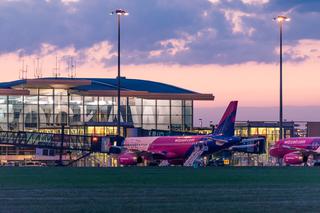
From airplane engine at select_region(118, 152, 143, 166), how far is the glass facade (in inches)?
1795

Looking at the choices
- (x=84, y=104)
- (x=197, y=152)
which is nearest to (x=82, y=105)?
(x=84, y=104)

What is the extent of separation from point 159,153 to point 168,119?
191 feet

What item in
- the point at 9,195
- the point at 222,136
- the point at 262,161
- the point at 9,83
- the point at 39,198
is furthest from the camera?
the point at 9,83

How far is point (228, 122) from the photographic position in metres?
121

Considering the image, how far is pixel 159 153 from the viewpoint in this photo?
127688mm

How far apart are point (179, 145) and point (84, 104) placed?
58127 millimetres

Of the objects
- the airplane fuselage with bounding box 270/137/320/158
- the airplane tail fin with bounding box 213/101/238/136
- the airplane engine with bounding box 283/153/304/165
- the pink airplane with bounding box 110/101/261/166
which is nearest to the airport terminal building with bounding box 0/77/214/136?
the pink airplane with bounding box 110/101/261/166

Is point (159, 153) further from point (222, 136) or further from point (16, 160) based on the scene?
point (16, 160)

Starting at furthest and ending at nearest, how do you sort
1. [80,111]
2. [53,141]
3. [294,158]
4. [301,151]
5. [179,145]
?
[80,111] < [53,141] < [179,145] < [301,151] < [294,158]

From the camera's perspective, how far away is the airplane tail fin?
397 feet

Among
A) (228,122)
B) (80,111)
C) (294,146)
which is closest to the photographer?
(228,122)

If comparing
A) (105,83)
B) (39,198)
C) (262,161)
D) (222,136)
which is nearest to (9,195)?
(39,198)

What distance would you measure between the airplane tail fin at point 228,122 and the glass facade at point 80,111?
55.1m

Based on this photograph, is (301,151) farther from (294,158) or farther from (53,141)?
(53,141)
